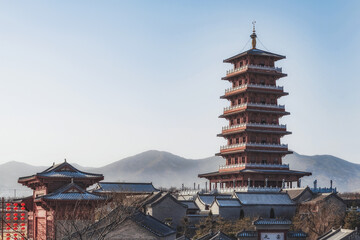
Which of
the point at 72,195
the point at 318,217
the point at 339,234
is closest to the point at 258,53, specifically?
the point at 318,217

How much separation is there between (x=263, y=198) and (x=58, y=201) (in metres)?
31.3

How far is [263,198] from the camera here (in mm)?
65438

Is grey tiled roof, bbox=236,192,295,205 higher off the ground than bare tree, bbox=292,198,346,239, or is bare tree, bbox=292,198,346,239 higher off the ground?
grey tiled roof, bbox=236,192,295,205

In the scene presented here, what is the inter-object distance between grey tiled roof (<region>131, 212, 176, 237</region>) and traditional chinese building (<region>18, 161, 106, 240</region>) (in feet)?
13.5

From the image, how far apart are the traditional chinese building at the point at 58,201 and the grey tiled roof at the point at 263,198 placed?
76.7 ft

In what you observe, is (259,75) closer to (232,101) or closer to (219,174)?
(232,101)

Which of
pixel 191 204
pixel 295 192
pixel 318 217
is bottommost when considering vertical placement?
pixel 318 217

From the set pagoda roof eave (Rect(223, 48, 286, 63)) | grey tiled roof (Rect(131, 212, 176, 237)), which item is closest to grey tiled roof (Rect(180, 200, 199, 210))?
pagoda roof eave (Rect(223, 48, 286, 63))

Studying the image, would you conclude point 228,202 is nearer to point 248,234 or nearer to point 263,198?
point 263,198

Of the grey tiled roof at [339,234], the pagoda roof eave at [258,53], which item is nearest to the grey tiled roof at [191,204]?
the pagoda roof eave at [258,53]

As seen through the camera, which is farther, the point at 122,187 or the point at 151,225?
the point at 122,187

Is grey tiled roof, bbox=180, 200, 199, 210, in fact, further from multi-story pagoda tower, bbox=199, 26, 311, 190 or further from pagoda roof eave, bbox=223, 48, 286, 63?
pagoda roof eave, bbox=223, 48, 286, 63

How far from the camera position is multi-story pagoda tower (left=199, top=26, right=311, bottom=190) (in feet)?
250

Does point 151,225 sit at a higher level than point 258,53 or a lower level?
lower
